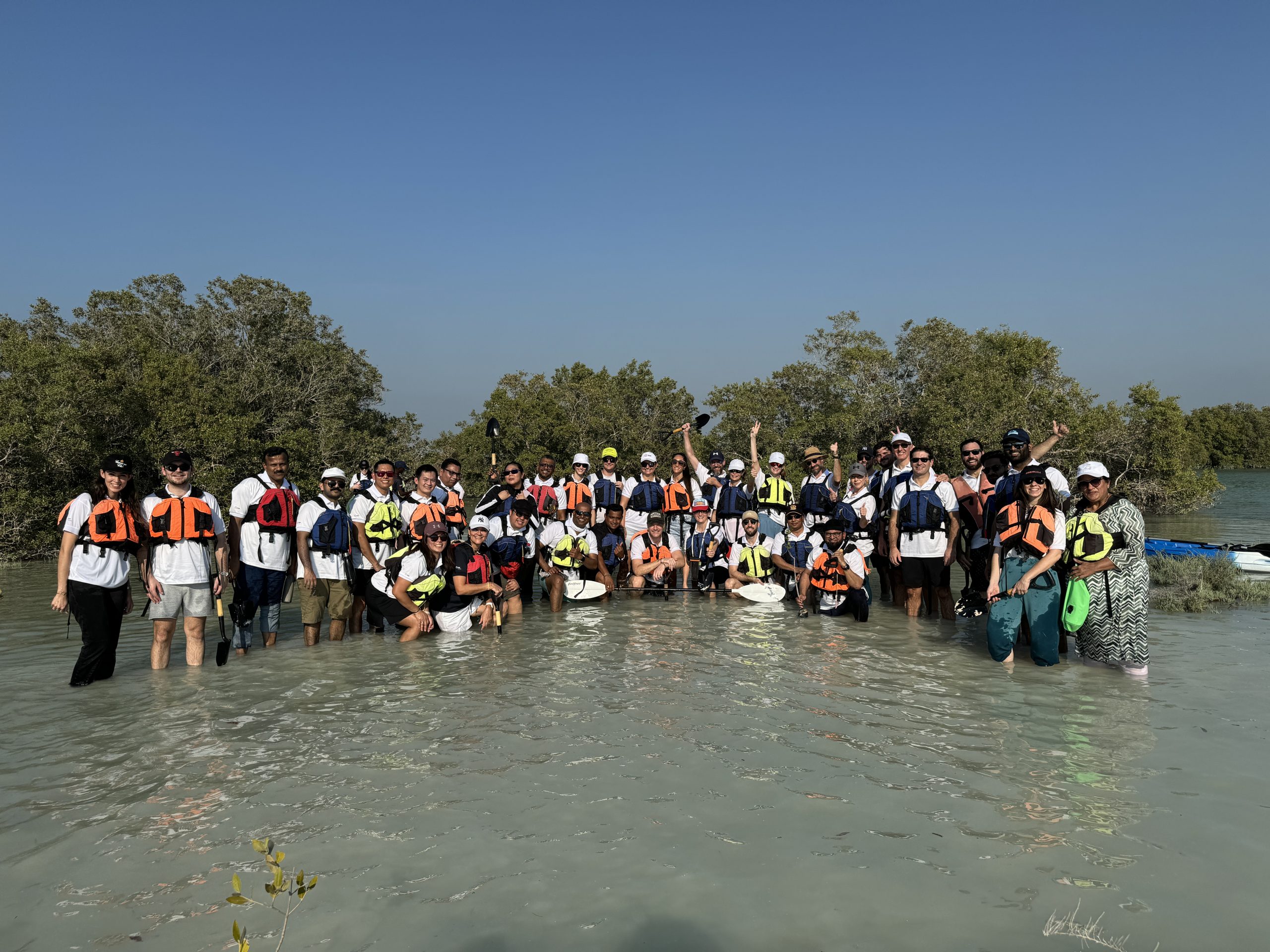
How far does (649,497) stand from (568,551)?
A: 1.90 metres

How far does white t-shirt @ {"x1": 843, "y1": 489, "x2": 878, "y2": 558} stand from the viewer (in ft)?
34.6

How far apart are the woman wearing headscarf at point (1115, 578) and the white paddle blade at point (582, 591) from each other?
5.89 metres

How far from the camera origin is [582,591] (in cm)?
1105

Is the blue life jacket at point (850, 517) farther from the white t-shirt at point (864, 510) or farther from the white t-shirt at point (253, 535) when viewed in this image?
the white t-shirt at point (253, 535)

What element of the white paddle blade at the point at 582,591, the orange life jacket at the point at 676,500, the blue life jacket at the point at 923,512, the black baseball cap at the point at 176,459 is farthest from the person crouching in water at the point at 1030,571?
the black baseball cap at the point at 176,459

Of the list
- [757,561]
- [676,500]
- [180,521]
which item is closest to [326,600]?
[180,521]

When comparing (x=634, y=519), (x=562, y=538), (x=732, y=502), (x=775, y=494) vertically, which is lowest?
(x=562, y=538)

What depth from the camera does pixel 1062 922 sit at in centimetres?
329

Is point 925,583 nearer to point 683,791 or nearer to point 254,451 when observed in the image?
point 683,791

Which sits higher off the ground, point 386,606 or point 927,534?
point 927,534

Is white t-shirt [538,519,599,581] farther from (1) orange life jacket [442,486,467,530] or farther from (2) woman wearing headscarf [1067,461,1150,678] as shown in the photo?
(2) woman wearing headscarf [1067,461,1150,678]

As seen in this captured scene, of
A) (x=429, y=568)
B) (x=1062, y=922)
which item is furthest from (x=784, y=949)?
(x=429, y=568)

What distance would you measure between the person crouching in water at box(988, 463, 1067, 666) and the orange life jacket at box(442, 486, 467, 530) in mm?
6098

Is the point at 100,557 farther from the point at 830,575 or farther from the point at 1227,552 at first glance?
the point at 1227,552
